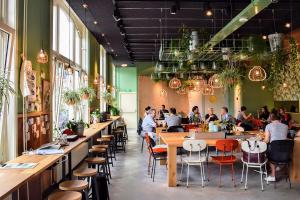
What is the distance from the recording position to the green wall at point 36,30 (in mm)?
4395

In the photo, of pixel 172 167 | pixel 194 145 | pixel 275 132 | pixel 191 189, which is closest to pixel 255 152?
pixel 275 132

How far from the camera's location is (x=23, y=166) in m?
3.43

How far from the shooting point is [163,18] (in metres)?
8.84

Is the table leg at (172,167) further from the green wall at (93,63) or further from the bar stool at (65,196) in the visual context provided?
the green wall at (93,63)

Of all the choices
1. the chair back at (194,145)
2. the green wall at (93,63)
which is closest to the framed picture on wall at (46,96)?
the chair back at (194,145)

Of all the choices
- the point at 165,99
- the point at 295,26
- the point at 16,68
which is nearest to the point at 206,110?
the point at 165,99

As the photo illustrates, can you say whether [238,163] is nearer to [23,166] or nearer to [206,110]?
[23,166]

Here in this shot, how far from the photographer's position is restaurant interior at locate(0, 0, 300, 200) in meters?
4.20

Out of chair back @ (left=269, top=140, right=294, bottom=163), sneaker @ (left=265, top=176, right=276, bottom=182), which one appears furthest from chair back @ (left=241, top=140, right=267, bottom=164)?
sneaker @ (left=265, top=176, right=276, bottom=182)

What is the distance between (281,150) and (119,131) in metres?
5.98

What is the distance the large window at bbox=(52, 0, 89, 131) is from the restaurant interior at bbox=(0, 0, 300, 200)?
29 millimetres

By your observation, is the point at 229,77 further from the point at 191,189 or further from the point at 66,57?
the point at 66,57

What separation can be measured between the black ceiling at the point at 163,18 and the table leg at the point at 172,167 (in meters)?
3.30

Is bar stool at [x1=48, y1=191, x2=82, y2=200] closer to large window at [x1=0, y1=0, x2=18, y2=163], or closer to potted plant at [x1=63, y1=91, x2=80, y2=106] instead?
large window at [x1=0, y1=0, x2=18, y2=163]
